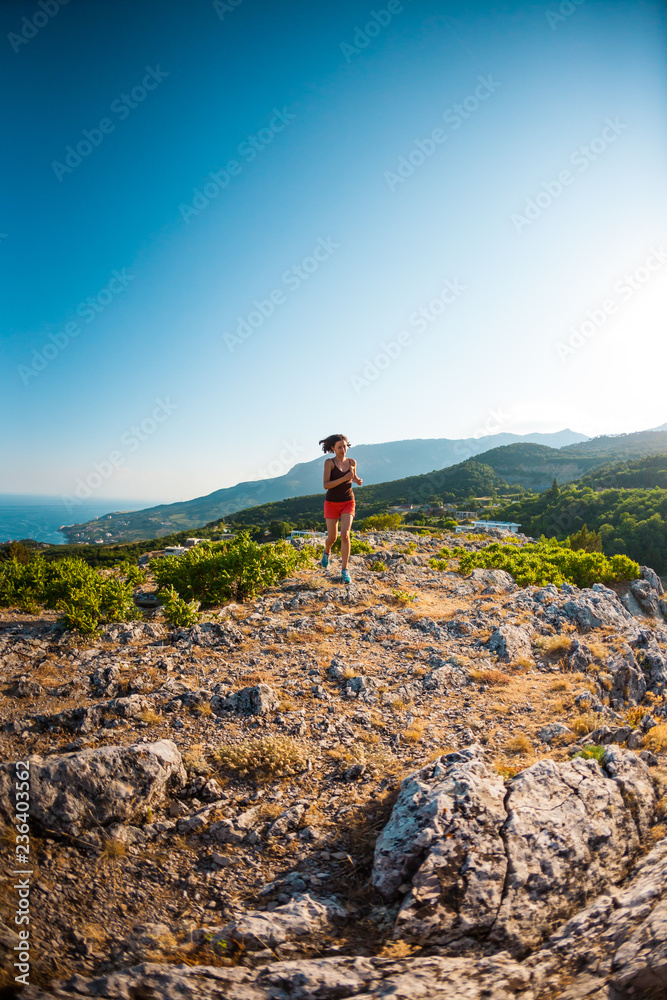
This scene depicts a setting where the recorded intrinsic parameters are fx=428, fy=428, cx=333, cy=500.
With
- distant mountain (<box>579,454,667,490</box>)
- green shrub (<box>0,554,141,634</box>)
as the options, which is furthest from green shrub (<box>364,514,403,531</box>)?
distant mountain (<box>579,454,667,490</box>)

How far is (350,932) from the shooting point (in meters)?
2.84

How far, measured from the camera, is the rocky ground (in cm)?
245

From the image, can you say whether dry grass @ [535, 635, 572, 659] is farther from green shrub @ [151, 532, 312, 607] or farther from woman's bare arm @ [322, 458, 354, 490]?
green shrub @ [151, 532, 312, 607]

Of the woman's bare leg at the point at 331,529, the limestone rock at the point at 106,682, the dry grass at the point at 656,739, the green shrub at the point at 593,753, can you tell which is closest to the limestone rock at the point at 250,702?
the limestone rock at the point at 106,682

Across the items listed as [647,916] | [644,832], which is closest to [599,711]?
[644,832]

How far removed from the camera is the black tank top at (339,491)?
9453 millimetres

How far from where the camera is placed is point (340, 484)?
9.53m

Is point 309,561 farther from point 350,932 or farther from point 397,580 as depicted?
point 350,932

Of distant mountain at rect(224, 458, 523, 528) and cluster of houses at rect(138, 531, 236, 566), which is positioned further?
distant mountain at rect(224, 458, 523, 528)

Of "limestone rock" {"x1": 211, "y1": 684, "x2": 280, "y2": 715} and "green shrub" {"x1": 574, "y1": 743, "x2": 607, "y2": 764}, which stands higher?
"limestone rock" {"x1": 211, "y1": 684, "x2": 280, "y2": 715}

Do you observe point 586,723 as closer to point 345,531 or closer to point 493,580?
point 345,531

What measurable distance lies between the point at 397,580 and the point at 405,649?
15.1 ft

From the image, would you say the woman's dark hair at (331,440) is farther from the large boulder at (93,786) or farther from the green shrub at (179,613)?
the large boulder at (93,786)

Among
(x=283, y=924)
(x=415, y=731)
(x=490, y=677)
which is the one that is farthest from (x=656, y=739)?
(x=283, y=924)
